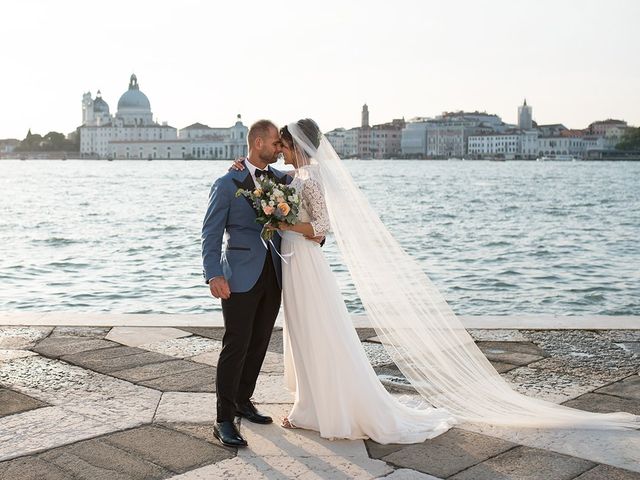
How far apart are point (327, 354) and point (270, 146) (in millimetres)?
739

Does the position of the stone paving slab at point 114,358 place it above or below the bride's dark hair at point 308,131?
below

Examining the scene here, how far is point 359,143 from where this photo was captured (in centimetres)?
13725

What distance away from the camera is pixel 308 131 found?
3.22 m

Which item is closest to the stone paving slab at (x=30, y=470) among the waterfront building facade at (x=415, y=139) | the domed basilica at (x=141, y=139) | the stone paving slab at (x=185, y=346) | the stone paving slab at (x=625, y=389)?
the stone paving slab at (x=185, y=346)

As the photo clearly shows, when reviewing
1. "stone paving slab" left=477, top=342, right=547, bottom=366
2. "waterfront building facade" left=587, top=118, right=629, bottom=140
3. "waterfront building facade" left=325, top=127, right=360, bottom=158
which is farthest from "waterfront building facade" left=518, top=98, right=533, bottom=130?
"stone paving slab" left=477, top=342, right=547, bottom=366

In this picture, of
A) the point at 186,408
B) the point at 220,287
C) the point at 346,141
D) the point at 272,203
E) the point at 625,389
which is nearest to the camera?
the point at 272,203

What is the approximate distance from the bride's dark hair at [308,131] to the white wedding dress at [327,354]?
0.13 metres

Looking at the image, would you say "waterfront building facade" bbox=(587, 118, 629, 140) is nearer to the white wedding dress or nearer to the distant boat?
the distant boat

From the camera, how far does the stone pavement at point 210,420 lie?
114 inches

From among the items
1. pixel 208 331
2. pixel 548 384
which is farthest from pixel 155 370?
pixel 548 384

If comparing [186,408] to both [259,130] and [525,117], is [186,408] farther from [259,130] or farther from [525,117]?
[525,117]

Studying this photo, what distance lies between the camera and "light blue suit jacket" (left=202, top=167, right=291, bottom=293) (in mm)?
3160

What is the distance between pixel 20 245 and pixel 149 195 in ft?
61.7

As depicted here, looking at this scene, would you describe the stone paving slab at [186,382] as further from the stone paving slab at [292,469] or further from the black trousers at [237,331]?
the stone paving slab at [292,469]
